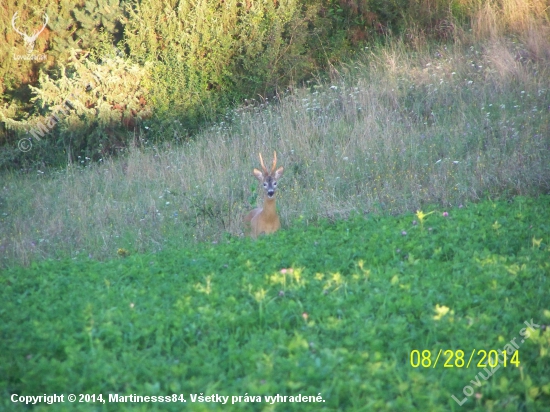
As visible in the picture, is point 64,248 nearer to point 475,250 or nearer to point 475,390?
point 475,250

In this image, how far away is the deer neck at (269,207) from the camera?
9.12 m

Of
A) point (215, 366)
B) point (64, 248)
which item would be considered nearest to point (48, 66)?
point (64, 248)

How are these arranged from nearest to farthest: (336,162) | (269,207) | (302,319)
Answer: (302,319), (269,207), (336,162)

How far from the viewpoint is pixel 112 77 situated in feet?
52.1

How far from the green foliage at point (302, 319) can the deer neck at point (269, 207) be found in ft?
6.83

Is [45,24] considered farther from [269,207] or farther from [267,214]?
[267,214]

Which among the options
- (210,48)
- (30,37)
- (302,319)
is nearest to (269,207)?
(302,319)

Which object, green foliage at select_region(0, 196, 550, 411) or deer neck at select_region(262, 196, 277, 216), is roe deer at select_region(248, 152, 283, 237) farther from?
green foliage at select_region(0, 196, 550, 411)

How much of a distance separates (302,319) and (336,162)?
639 cm

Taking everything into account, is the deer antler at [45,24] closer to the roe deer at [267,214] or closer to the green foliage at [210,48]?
the green foliage at [210,48]

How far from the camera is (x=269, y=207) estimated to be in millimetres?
9195

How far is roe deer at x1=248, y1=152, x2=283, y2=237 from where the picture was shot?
29.5ft

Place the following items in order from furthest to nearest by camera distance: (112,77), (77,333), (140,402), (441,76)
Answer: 1. (112,77)
2. (441,76)
3. (77,333)
4. (140,402)

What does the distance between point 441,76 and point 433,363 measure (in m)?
10.3
